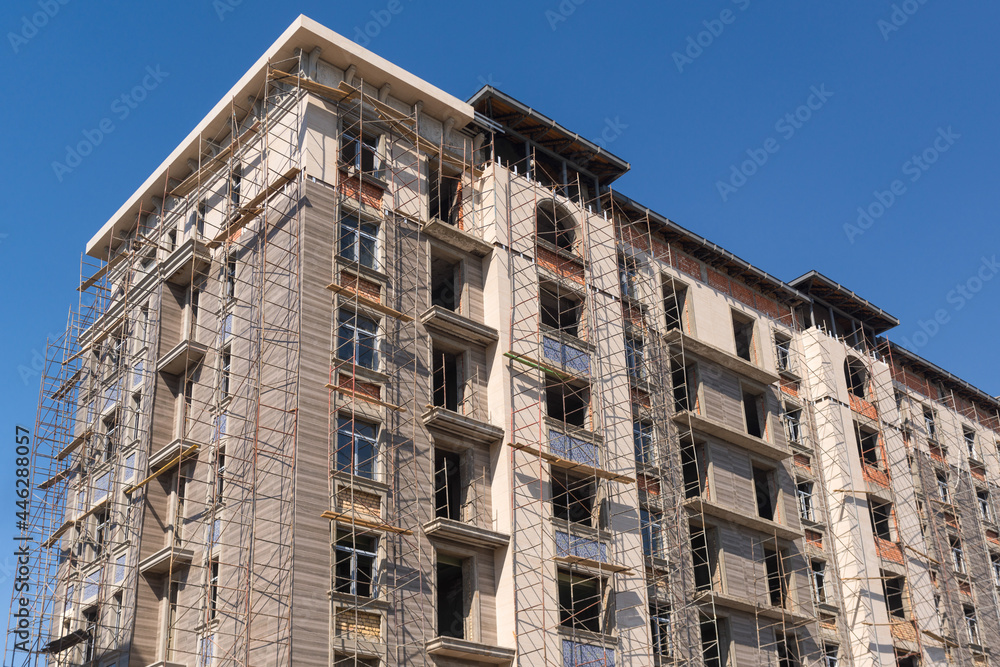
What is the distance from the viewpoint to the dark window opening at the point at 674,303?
4847cm

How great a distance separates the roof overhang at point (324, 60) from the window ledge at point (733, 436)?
47.7ft

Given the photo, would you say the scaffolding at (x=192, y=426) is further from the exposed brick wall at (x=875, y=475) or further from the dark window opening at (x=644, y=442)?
the exposed brick wall at (x=875, y=475)

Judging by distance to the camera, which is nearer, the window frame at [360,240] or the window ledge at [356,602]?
the window ledge at [356,602]

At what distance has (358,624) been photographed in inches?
1248

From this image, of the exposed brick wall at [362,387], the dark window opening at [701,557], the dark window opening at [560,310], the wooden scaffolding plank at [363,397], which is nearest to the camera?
the wooden scaffolding plank at [363,397]

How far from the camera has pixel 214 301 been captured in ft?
130

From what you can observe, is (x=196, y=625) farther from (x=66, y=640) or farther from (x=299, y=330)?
(x=299, y=330)

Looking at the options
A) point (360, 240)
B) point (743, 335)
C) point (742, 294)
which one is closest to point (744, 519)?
point (743, 335)

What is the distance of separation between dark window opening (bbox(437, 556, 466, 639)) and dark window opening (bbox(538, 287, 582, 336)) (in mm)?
10354

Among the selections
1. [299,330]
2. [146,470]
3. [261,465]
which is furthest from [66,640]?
[299,330]

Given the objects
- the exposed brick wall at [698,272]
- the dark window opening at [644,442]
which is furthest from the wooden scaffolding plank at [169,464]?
Answer: the exposed brick wall at [698,272]

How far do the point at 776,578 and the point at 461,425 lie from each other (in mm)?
18131

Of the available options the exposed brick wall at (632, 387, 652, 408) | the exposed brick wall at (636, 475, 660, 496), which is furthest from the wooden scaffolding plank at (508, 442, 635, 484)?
the exposed brick wall at (632, 387, 652, 408)

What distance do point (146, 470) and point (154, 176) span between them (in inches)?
507
